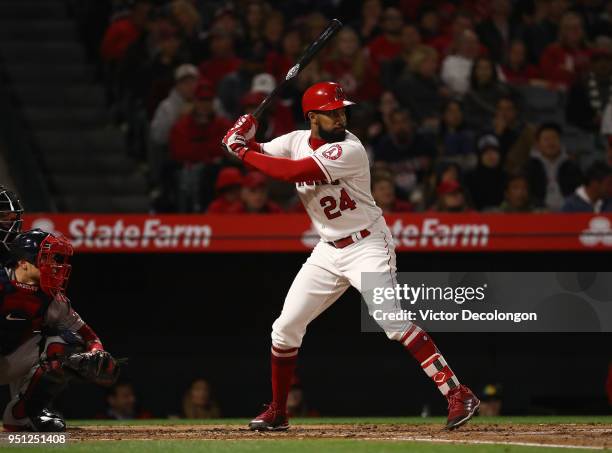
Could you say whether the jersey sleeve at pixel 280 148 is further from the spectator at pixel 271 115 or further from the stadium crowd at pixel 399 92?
the spectator at pixel 271 115

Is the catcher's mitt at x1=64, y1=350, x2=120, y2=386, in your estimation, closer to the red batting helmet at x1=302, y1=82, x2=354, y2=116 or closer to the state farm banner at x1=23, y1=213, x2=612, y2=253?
the red batting helmet at x1=302, y1=82, x2=354, y2=116

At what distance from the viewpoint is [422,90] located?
35.4ft

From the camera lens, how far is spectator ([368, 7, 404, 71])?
Result: 11.4 m

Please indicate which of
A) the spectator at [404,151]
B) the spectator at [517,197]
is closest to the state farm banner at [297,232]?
the spectator at [517,197]

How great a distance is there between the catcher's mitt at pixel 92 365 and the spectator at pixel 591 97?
595 centimetres

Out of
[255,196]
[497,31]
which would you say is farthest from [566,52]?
[255,196]

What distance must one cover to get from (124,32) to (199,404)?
3839mm

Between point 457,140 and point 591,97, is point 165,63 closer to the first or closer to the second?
point 457,140

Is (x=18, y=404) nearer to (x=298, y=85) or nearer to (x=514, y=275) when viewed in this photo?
(x=514, y=275)

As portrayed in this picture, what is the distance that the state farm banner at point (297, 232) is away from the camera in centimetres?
864

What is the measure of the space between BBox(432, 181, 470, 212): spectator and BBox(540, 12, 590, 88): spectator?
2649mm

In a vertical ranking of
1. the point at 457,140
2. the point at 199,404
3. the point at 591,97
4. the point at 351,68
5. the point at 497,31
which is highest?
the point at 497,31

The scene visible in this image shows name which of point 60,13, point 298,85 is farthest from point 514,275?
point 60,13

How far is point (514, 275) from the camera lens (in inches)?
359
